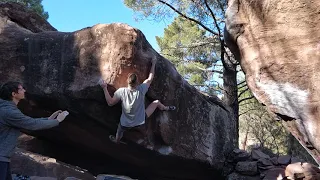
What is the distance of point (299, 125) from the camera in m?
3.98

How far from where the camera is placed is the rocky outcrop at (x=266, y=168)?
23.7ft

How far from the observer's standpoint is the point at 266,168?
26.4 ft

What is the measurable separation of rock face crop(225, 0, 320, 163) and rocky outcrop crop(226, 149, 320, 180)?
3459 millimetres

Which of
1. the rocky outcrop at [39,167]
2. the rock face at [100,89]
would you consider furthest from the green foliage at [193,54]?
the rocky outcrop at [39,167]

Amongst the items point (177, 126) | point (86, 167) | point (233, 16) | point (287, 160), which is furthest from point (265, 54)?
point (86, 167)

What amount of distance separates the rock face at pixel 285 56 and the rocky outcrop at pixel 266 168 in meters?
3.46

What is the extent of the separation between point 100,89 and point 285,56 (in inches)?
133

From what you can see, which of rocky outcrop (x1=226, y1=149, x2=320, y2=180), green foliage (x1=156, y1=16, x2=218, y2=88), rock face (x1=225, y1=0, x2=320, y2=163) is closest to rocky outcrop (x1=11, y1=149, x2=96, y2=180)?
rocky outcrop (x1=226, y1=149, x2=320, y2=180)

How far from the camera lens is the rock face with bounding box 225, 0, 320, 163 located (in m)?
3.82

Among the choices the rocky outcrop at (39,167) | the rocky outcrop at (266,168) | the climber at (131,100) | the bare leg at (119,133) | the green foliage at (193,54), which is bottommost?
the rocky outcrop at (39,167)

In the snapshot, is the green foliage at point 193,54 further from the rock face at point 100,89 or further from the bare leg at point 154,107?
the bare leg at point 154,107

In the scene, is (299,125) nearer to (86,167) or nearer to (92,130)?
(92,130)

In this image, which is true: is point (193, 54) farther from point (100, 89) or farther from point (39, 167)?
point (39, 167)

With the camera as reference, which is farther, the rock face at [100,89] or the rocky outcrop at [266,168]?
the rocky outcrop at [266,168]
